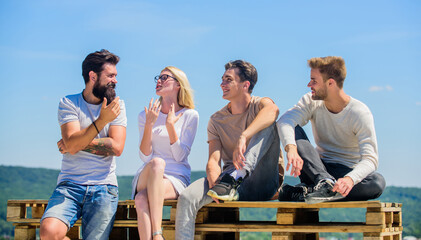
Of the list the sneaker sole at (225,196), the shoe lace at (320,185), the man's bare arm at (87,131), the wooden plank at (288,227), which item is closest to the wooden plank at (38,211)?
the man's bare arm at (87,131)

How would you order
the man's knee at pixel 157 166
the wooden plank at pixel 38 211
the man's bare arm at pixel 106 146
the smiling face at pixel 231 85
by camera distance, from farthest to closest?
the wooden plank at pixel 38 211 → the smiling face at pixel 231 85 → the man's bare arm at pixel 106 146 → the man's knee at pixel 157 166

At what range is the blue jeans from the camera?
14.4 ft

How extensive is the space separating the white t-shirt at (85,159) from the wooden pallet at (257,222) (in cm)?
35

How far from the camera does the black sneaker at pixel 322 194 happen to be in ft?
13.3

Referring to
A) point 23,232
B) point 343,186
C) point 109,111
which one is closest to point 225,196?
point 343,186

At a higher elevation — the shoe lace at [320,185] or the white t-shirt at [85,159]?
the white t-shirt at [85,159]

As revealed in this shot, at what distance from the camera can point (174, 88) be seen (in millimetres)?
5125

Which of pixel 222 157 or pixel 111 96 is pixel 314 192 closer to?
pixel 222 157

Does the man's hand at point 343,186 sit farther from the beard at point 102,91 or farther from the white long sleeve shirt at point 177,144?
the beard at point 102,91

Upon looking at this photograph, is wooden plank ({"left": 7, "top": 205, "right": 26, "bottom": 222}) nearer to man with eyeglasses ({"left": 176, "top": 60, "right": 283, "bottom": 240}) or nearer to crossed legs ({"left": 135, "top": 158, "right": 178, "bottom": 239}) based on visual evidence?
crossed legs ({"left": 135, "top": 158, "right": 178, "bottom": 239})

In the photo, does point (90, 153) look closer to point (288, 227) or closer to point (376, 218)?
point (288, 227)

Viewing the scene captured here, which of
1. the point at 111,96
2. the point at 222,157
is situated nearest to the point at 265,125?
the point at 222,157

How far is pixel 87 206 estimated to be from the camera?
4.45 metres

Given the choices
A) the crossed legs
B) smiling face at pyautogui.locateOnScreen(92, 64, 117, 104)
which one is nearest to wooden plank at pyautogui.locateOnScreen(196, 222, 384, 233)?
the crossed legs
